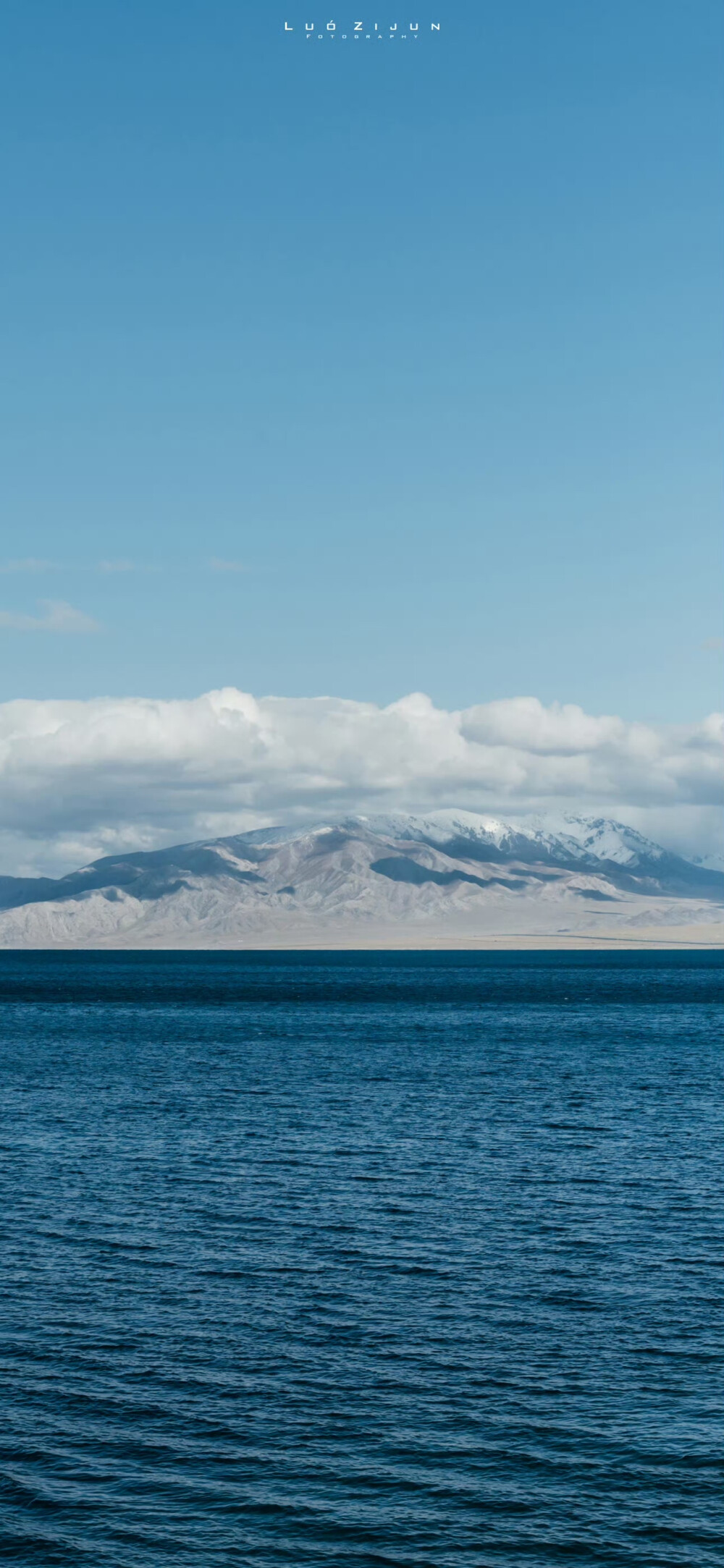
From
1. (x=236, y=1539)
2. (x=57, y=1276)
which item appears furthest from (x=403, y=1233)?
(x=236, y=1539)

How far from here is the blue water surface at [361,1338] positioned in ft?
85.7

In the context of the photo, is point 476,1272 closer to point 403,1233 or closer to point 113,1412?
point 403,1233

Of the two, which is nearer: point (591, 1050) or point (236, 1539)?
point (236, 1539)

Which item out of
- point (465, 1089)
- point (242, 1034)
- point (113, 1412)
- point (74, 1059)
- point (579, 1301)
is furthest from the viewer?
point (242, 1034)

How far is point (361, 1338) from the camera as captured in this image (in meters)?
36.6

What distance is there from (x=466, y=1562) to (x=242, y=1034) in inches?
4857

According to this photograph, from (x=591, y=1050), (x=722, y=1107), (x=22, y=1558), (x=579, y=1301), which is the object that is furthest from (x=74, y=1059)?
(x=22, y=1558)

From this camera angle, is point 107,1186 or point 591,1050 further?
point 591,1050

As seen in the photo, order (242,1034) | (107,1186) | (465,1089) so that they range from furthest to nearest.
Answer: (242,1034), (465,1089), (107,1186)

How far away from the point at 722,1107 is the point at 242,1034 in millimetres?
73230

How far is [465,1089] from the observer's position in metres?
91.9

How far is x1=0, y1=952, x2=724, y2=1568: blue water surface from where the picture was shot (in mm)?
26125

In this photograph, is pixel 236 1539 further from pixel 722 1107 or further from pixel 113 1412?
pixel 722 1107

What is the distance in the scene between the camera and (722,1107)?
82625 mm
